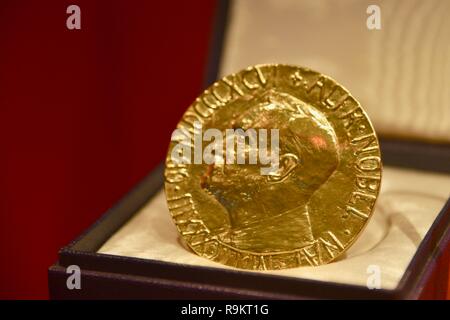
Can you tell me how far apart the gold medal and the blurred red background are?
1.68ft

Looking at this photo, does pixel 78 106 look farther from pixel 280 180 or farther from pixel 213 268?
pixel 213 268

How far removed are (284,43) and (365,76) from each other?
0.71ft

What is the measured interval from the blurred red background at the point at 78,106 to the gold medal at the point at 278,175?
0.51 m

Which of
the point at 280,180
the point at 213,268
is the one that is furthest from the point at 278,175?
the point at 213,268

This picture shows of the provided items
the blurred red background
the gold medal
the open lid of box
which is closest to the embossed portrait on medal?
the gold medal

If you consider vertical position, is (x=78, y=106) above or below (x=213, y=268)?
above

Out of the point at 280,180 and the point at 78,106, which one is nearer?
the point at 280,180

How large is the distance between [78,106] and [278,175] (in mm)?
788

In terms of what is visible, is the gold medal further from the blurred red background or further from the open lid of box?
the blurred red background

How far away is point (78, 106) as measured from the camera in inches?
86.8

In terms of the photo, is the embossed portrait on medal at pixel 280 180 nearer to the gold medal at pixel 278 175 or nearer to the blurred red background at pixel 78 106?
the gold medal at pixel 278 175

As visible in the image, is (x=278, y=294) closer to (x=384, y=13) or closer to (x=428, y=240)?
(x=428, y=240)

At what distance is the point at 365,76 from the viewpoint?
2.01 m

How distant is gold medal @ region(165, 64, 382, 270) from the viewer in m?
1.57
